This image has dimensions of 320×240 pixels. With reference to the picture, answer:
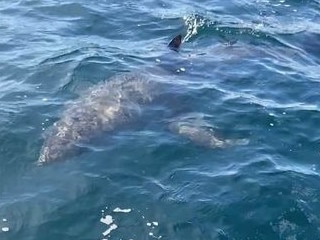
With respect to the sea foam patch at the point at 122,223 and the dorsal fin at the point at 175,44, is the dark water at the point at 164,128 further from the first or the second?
the dorsal fin at the point at 175,44

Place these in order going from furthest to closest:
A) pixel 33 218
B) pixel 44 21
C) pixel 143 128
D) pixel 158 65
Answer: pixel 44 21 < pixel 158 65 < pixel 143 128 < pixel 33 218

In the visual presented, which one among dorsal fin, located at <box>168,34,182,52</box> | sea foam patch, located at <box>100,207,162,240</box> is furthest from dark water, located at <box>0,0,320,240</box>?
dorsal fin, located at <box>168,34,182,52</box>

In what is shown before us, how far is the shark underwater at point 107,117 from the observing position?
14180 millimetres

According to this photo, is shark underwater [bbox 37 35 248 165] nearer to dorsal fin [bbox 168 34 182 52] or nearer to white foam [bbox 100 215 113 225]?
dorsal fin [bbox 168 34 182 52]

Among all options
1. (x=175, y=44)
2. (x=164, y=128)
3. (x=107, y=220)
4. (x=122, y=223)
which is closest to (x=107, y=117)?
(x=164, y=128)

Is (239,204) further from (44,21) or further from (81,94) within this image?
(44,21)

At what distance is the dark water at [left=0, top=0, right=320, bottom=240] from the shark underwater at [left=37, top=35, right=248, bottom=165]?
0.33m

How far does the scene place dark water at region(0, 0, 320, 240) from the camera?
11.7 m

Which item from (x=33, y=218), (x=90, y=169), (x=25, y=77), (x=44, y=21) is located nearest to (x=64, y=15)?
(x=44, y=21)

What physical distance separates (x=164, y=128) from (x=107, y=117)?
1.72 metres

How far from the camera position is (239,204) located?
12102mm

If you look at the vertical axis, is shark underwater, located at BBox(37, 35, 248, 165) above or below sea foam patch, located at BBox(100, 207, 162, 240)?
above

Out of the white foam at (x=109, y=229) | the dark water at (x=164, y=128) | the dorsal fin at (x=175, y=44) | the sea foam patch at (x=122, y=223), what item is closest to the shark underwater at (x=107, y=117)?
the dark water at (x=164, y=128)

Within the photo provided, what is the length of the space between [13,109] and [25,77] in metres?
2.08
